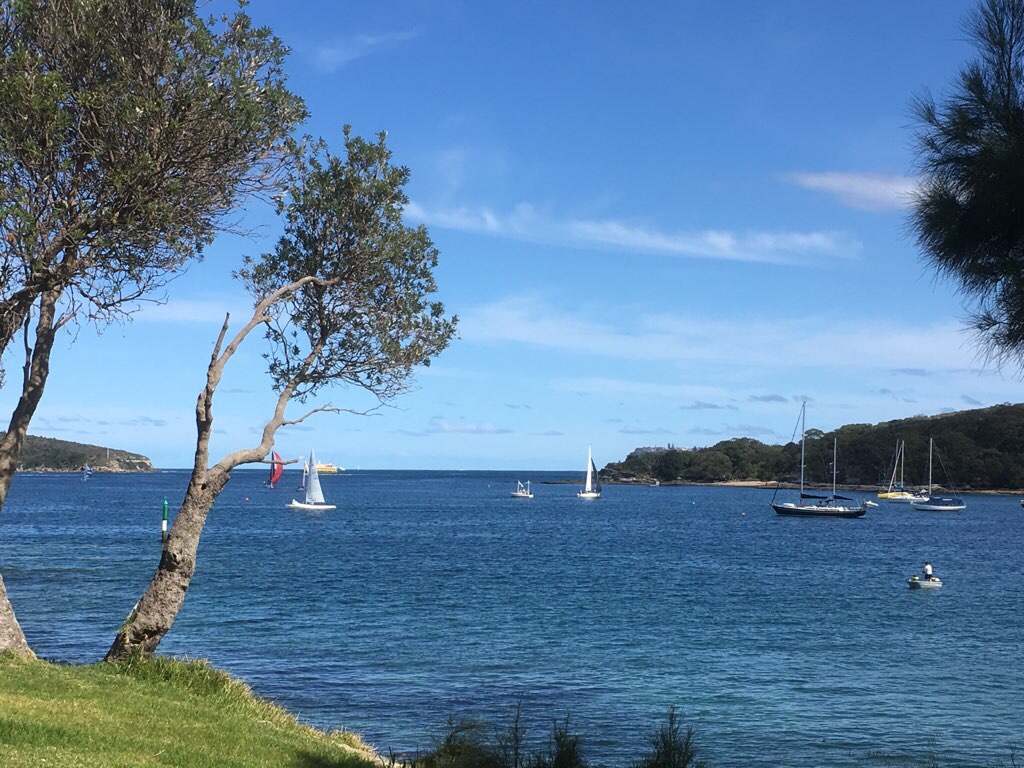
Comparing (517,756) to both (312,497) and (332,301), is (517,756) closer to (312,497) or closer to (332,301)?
(332,301)

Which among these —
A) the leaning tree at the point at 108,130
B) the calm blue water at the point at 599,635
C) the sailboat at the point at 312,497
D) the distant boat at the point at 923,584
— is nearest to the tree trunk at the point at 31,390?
the leaning tree at the point at 108,130

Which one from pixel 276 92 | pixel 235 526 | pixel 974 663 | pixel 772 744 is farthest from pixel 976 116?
pixel 235 526

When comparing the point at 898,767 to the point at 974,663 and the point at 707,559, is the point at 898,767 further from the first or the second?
the point at 707,559

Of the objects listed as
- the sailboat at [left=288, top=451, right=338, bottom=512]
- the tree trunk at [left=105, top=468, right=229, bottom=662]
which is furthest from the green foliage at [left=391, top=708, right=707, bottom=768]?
the sailboat at [left=288, top=451, right=338, bottom=512]

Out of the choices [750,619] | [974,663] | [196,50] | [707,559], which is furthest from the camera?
[707,559]

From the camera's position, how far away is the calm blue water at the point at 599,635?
22.5 m

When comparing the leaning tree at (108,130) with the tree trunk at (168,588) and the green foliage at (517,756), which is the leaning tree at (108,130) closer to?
the tree trunk at (168,588)

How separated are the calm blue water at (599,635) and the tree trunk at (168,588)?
5.78m

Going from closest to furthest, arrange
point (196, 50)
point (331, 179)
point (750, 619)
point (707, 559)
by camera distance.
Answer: point (196, 50) < point (331, 179) < point (750, 619) < point (707, 559)

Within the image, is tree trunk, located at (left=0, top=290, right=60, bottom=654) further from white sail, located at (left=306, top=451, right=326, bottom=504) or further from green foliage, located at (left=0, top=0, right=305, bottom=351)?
white sail, located at (left=306, top=451, right=326, bottom=504)

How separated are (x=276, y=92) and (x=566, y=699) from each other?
627 inches

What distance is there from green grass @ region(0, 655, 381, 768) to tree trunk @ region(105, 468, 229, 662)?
0.42 m

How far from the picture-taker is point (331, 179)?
17.0 metres

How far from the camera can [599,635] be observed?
33750 mm
